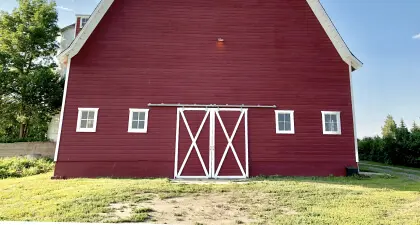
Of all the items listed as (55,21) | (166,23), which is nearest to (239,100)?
(166,23)

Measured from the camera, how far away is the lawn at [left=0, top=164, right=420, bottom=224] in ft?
17.5

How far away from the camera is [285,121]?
11227 millimetres

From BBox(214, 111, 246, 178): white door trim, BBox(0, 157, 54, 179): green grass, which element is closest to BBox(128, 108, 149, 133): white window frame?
BBox(214, 111, 246, 178): white door trim

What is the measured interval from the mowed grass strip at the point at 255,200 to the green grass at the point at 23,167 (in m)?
3.86

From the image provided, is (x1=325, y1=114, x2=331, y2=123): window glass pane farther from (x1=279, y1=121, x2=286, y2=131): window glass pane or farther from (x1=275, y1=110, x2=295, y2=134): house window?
(x1=279, y1=121, x2=286, y2=131): window glass pane

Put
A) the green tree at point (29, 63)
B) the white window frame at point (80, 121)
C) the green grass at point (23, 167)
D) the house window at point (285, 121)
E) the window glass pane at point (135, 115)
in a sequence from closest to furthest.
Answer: the white window frame at point (80, 121) < the window glass pane at point (135, 115) < the house window at point (285, 121) < the green grass at point (23, 167) < the green tree at point (29, 63)

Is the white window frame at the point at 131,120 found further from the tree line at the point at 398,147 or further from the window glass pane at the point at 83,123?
the tree line at the point at 398,147

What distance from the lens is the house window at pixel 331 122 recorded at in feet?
36.8

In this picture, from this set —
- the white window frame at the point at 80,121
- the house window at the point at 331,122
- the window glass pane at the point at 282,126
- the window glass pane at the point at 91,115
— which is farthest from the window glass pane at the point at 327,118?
the window glass pane at the point at 91,115

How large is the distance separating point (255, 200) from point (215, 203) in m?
1.01

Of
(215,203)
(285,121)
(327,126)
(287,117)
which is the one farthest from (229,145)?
(215,203)

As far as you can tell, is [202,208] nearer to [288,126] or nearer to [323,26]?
[288,126]

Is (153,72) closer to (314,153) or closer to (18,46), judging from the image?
(314,153)

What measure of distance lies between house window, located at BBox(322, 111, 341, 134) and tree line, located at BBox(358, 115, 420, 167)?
924 centimetres
